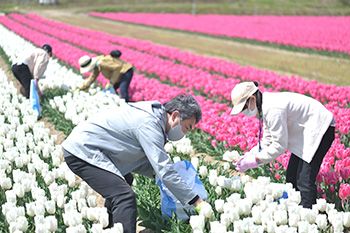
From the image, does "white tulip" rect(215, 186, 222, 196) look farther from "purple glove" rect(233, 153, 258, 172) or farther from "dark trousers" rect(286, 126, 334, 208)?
"dark trousers" rect(286, 126, 334, 208)

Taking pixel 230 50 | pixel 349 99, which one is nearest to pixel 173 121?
pixel 349 99

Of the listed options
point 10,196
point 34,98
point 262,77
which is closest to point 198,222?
point 10,196

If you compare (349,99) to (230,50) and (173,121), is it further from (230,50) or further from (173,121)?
(230,50)

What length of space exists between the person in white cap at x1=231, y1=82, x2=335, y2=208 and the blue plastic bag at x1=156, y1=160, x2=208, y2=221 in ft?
1.61

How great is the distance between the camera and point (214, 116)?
6586 millimetres

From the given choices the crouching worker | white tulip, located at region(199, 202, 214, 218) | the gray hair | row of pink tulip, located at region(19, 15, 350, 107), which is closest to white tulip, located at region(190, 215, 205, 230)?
white tulip, located at region(199, 202, 214, 218)

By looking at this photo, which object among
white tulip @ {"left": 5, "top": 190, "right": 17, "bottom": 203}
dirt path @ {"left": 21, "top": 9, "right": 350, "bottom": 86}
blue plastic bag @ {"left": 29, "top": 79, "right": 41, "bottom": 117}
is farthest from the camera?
dirt path @ {"left": 21, "top": 9, "right": 350, "bottom": 86}

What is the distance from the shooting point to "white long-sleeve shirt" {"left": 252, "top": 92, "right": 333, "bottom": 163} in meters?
3.64

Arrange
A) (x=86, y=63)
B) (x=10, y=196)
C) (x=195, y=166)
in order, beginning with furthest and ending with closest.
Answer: (x=86, y=63) → (x=195, y=166) → (x=10, y=196)

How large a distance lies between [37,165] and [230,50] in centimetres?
1643

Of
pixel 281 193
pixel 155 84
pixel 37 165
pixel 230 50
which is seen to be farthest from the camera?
pixel 230 50

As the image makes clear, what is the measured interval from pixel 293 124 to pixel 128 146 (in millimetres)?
1561

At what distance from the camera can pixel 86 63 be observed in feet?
27.9

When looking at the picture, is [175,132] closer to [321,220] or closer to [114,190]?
[114,190]
